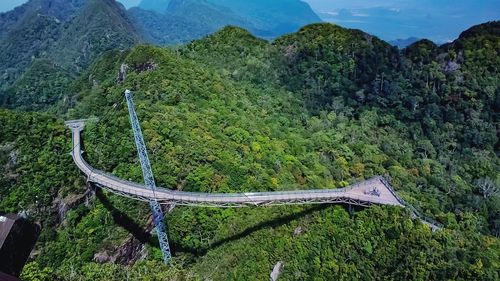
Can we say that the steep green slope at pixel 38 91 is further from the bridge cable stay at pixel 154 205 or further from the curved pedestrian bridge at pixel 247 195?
the bridge cable stay at pixel 154 205

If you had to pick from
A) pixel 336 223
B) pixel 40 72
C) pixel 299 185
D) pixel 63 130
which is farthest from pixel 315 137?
pixel 40 72

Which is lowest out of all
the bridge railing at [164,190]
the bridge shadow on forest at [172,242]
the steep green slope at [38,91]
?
Answer: the steep green slope at [38,91]

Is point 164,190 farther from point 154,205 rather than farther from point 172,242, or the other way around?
point 172,242

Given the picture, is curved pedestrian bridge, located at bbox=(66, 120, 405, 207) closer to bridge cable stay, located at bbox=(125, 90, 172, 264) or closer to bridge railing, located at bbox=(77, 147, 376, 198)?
bridge railing, located at bbox=(77, 147, 376, 198)

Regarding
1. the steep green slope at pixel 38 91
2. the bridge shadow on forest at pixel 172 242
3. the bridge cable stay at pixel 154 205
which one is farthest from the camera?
the steep green slope at pixel 38 91

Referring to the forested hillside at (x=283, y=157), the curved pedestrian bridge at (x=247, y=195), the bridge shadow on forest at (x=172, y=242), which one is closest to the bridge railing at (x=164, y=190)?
the curved pedestrian bridge at (x=247, y=195)

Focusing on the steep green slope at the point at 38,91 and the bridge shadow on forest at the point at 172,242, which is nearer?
the bridge shadow on forest at the point at 172,242

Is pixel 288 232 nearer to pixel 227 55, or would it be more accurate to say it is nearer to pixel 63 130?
pixel 63 130

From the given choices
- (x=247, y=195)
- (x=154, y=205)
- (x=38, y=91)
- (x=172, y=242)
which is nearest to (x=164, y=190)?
(x=154, y=205)
